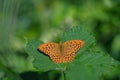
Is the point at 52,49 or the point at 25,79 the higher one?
the point at 52,49

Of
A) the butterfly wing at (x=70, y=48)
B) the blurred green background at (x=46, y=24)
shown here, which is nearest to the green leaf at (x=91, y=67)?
the butterfly wing at (x=70, y=48)

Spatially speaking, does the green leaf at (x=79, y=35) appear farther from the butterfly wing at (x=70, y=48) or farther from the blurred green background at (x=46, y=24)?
the blurred green background at (x=46, y=24)

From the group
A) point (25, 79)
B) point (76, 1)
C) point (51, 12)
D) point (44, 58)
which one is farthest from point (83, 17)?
point (44, 58)

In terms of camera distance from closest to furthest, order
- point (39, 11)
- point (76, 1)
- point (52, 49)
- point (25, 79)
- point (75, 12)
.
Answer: point (52, 49)
point (25, 79)
point (75, 12)
point (76, 1)
point (39, 11)

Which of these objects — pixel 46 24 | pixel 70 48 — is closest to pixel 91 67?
pixel 70 48

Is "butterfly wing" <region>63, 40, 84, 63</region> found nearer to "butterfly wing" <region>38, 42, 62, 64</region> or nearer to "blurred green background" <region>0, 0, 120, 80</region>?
"butterfly wing" <region>38, 42, 62, 64</region>

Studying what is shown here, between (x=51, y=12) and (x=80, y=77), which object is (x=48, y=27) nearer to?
(x=51, y=12)

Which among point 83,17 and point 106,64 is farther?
point 83,17
